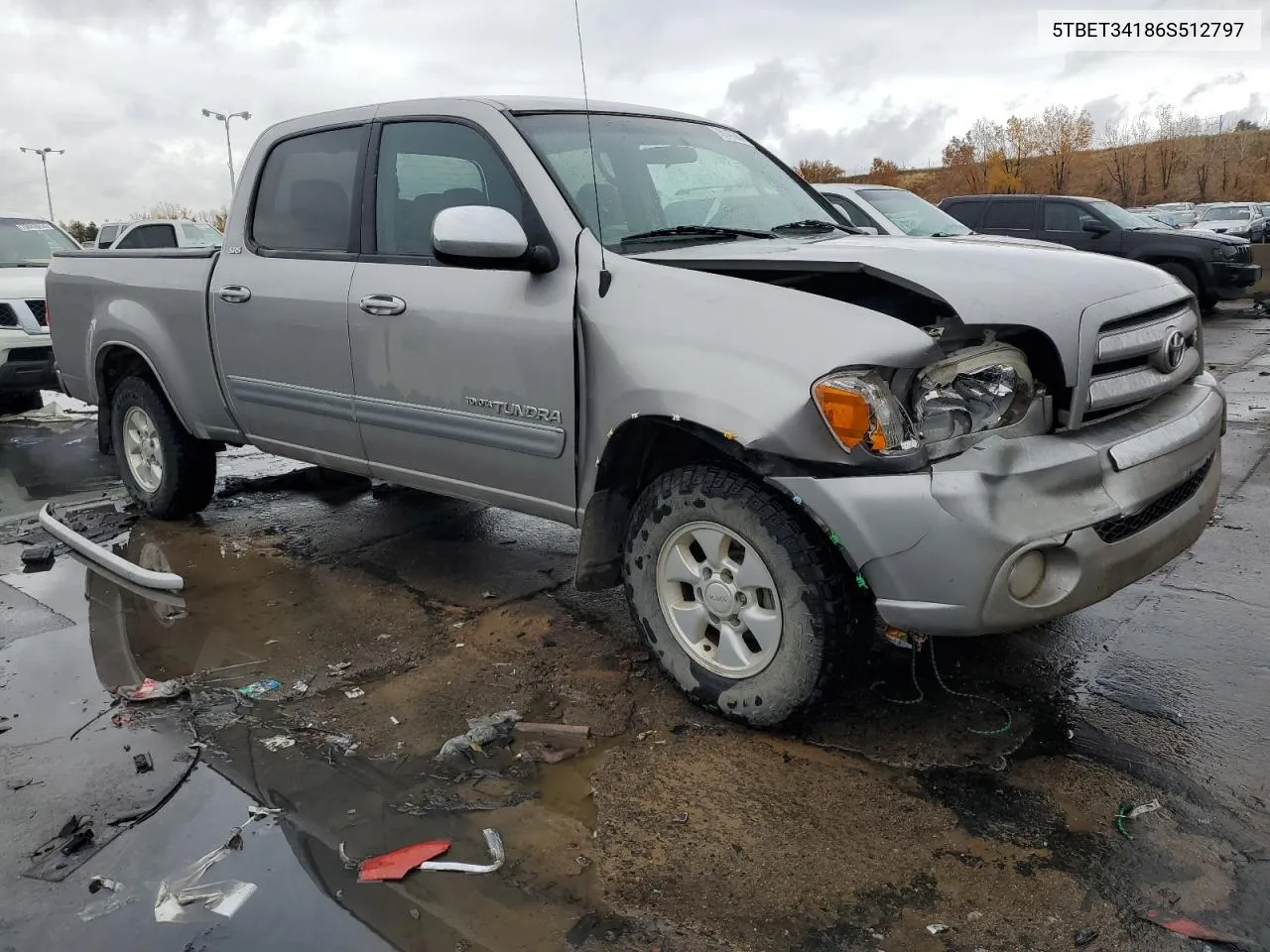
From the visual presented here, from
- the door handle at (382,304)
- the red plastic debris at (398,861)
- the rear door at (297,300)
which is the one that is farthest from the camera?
the rear door at (297,300)

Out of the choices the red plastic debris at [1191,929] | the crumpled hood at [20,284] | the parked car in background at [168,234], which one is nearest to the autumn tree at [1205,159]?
the parked car in background at [168,234]

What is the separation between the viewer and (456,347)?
3551 millimetres

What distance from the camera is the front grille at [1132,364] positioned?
2742 millimetres

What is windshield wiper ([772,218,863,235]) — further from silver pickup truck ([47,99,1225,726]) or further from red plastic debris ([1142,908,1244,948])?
red plastic debris ([1142,908,1244,948])

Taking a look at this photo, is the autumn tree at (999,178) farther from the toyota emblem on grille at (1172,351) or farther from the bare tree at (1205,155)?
the toyota emblem on grille at (1172,351)

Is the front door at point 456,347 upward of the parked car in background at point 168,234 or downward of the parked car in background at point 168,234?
downward

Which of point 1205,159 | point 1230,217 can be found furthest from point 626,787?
point 1205,159

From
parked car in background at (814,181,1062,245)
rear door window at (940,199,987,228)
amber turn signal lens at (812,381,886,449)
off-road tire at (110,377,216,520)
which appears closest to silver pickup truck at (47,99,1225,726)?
amber turn signal lens at (812,381,886,449)

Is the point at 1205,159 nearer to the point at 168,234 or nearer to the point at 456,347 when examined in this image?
the point at 168,234

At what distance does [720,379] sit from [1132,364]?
4.00 ft

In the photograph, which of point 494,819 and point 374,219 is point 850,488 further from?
point 374,219

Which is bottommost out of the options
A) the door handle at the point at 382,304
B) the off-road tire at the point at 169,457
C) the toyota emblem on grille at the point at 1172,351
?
the off-road tire at the point at 169,457

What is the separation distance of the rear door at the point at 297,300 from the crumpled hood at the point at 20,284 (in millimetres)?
5162

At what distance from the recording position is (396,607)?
13.8 ft
